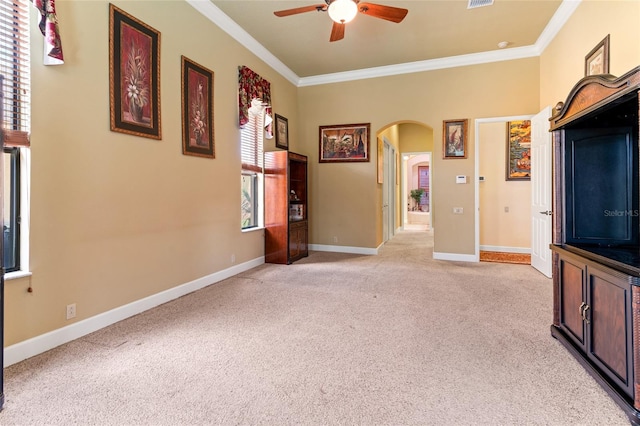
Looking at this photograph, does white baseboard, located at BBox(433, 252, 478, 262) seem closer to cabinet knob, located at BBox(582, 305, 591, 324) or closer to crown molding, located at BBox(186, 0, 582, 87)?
crown molding, located at BBox(186, 0, 582, 87)

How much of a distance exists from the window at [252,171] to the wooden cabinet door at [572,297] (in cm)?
404

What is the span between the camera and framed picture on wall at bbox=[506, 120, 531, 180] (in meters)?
6.42

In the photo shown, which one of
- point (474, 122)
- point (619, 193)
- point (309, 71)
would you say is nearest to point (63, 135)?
point (619, 193)

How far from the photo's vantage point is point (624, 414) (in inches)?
66.9

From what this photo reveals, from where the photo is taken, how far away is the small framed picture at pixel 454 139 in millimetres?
5676

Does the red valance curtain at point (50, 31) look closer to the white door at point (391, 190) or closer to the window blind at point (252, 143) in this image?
the window blind at point (252, 143)

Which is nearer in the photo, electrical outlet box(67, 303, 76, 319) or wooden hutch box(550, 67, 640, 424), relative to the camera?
wooden hutch box(550, 67, 640, 424)

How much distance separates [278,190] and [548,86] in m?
4.52

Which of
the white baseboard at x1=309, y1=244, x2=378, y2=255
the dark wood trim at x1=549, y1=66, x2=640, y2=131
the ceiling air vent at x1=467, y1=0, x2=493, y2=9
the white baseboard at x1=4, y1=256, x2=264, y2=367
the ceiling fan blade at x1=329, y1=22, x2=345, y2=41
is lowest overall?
the white baseboard at x1=4, y1=256, x2=264, y2=367

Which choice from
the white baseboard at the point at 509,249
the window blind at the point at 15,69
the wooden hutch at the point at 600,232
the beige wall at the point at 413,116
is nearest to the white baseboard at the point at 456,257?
the beige wall at the point at 413,116

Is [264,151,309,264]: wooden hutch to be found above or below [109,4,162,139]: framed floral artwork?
below

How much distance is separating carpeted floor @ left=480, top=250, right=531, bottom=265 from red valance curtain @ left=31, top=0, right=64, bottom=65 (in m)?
6.31

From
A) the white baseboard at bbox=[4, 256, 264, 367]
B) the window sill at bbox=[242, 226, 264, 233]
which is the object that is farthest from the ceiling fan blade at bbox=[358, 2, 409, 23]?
the white baseboard at bbox=[4, 256, 264, 367]

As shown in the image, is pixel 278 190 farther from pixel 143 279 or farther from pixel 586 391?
pixel 586 391
